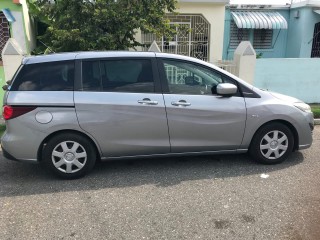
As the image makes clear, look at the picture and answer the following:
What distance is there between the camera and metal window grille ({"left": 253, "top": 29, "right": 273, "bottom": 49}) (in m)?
13.5

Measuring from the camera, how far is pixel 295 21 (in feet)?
43.6

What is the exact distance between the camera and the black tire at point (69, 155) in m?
4.26

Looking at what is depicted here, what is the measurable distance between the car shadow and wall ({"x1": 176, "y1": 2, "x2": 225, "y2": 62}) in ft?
23.0

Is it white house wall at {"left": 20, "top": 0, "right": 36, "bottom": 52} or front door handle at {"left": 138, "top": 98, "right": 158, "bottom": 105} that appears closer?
front door handle at {"left": 138, "top": 98, "right": 158, "bottom": 105}

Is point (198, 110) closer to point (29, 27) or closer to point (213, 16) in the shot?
point (29, 27)

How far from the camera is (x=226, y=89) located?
4469mm

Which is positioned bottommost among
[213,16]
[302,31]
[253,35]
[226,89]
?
[226,89]

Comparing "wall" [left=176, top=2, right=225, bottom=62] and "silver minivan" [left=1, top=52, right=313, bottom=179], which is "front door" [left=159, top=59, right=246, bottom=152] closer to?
"silver minivan" [left=1, top=52, right=313, bottom=179]

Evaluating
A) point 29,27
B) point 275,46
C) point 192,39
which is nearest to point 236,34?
point 275,46

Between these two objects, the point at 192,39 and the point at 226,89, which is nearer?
the point at 226,89

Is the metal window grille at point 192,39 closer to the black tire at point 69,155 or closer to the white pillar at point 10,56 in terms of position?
the white pillar at point 10,56

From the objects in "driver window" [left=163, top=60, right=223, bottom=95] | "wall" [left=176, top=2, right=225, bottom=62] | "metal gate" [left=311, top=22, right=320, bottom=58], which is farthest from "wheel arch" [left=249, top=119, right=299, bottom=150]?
"metal gate" [left=311, top=22, right=320, bottom=58]

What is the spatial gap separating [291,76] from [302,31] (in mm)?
4782

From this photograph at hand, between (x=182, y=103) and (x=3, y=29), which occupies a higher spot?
(x=3, y=29)
